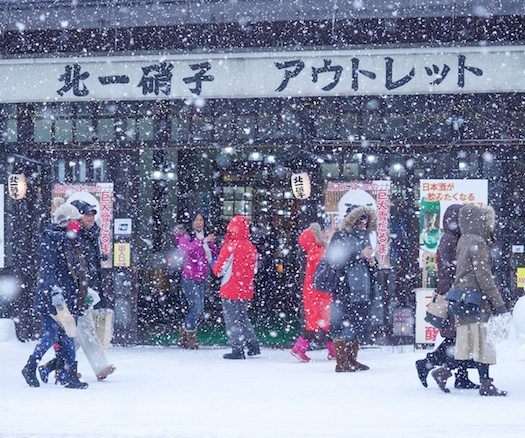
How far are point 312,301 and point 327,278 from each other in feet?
3.61

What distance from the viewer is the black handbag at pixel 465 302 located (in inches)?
268

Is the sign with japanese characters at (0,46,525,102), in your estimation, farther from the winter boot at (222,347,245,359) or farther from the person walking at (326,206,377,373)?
the winter boot at (222,347,245,359)

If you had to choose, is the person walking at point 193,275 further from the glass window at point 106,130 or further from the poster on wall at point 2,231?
the poster on wall at point 2,231

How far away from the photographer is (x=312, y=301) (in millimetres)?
9484

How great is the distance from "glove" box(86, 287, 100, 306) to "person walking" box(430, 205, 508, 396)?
374 centimetres

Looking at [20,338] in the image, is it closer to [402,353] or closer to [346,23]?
[402,353]

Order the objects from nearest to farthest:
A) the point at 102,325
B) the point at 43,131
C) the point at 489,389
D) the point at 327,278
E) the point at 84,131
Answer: the point at 489,389 → the point at 102,325 → the point at 327,278 → the point at 84,131 → the point at 43,131

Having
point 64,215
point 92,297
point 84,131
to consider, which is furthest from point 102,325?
point 84,131

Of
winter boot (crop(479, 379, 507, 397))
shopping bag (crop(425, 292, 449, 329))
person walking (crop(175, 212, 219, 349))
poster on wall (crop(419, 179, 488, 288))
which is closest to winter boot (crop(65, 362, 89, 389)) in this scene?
person walking (crop(175, 212, 219, 349))

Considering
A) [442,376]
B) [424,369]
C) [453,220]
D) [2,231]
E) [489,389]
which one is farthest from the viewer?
[2,231]

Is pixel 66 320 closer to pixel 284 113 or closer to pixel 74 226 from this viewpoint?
pixel 74 226

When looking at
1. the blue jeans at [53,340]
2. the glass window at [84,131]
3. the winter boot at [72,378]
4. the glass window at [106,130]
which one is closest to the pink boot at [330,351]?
the winter boot at [72,378]

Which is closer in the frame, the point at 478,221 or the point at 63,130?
the point at 478,221

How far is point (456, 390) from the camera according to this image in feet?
24.0
